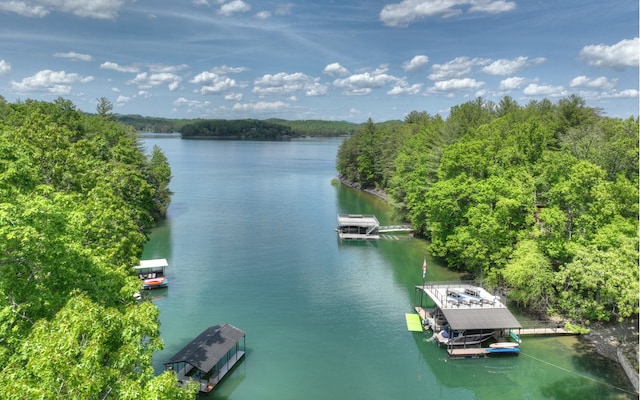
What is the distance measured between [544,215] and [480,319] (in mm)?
8084

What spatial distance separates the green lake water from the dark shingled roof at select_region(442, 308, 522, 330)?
6.27 feet

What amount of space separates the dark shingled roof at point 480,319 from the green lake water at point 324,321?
6.27 ft

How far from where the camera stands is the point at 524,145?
3950 centimetres

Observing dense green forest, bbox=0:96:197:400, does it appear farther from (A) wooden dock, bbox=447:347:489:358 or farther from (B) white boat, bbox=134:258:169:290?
(A) wooden dock, bbox=447:347:489:358

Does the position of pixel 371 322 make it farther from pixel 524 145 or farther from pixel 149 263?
pixel 524 145

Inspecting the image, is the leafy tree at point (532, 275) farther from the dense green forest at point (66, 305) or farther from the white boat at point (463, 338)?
the dense green forest at point (66, 305)

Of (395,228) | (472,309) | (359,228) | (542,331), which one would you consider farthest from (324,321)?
(395,228)

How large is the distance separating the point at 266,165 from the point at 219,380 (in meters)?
109

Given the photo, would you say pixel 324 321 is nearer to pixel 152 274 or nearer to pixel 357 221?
pixel 152 274

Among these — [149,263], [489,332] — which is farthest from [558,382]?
[149,263]

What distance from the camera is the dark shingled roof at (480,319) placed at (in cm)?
2430

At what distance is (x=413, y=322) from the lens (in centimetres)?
2791

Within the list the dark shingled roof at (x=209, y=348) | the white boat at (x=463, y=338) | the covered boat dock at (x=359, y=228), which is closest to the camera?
the dark shingled roof at (x=209, y=348)

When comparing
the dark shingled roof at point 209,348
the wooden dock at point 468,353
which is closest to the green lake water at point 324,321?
the wooden dock at point 468,353
